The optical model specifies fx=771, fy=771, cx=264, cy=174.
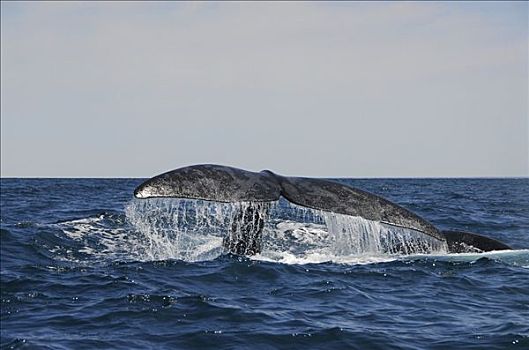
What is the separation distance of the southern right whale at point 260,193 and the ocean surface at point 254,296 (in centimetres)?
24

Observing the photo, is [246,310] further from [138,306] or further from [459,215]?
[459,215]

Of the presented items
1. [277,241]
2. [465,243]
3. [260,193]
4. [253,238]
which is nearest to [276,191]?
[260,193]

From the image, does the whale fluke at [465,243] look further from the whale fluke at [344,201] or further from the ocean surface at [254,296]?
Result: the whale fluke at [344,201]

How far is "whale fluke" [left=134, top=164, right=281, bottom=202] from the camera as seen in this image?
22.9 feet

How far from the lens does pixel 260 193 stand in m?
7.62

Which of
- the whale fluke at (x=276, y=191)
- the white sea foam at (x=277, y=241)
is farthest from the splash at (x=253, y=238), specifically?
the whale fluke at (x=276, y=191)

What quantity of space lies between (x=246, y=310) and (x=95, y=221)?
10.3 metres

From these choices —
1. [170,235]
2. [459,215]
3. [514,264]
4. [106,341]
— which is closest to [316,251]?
[514,264]

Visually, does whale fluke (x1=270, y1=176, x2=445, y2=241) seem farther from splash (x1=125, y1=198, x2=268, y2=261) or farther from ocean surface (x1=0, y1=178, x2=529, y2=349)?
splash (x1=125, y1=198, x2=268, y2=261)

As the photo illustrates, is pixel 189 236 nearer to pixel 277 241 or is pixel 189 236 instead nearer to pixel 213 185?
pixel 277 241

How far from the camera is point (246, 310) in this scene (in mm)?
7297

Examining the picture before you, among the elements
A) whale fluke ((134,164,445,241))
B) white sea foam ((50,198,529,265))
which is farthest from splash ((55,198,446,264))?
whale fluke ((134,164,445,241))

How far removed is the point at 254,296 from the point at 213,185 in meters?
1.39

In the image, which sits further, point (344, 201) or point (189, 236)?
point (189, 236)
